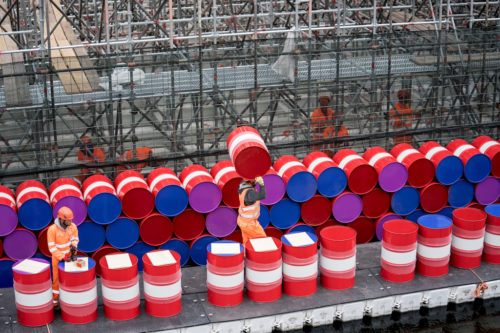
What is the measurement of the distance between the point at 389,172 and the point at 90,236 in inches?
190

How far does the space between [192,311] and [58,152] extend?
3730 millimetres

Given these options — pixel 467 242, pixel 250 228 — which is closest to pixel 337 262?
pixel 250 228

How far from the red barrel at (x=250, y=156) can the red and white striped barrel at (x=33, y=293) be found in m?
2.98

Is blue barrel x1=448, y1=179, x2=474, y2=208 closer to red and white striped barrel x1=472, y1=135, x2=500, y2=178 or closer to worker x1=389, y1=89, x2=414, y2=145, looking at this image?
red and white striped barrel x1=472, y1=135, x2=500, y2=178

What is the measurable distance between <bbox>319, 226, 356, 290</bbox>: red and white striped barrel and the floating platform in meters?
0.12

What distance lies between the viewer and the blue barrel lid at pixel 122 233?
11.9m

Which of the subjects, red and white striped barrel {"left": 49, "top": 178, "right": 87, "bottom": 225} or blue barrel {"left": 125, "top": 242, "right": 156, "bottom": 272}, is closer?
red and white striped barrel {"left": 49, "top": 178, "right": 87, "bottom": 225}

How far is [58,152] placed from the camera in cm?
1268

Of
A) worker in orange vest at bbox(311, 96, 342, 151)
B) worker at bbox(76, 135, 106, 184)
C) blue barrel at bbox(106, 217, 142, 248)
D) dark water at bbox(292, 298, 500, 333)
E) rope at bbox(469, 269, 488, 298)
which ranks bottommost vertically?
dark water at bbox(292, 298, 500, 333)

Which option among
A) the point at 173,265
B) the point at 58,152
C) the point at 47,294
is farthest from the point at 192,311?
the point at 58,152

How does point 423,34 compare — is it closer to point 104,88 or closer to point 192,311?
point 104,88

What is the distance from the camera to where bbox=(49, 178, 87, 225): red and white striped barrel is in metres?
11.6

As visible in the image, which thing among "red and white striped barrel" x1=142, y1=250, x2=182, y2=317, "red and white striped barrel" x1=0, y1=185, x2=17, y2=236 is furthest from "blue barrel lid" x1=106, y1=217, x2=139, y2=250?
"red and white striped barrel" x1=142, y1=250, x2=182, y2=317

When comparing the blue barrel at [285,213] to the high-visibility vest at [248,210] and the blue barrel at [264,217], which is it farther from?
the high-visibility vest at [248,210]
